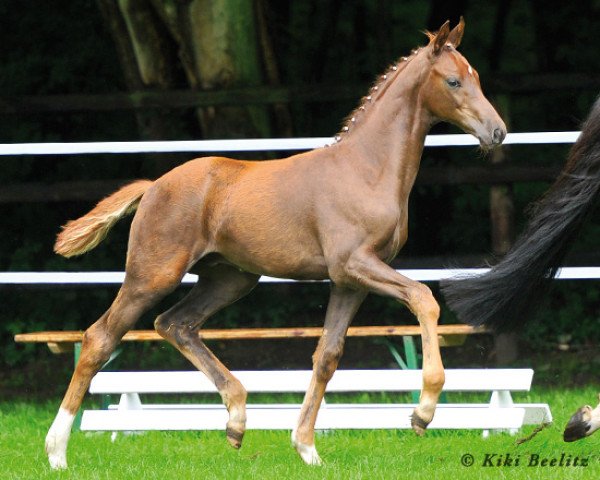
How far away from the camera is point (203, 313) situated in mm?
5879

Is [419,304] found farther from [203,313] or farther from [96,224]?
[96,224]

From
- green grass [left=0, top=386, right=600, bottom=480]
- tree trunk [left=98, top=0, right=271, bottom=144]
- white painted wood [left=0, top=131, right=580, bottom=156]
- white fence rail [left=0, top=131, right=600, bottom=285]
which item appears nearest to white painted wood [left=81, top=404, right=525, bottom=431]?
green grass [left=0, top=386, right=600, bottom=480]

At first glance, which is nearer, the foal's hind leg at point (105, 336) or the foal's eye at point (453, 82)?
the foal's eye at point (453, 82)

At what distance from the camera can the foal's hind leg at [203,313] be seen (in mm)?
5766

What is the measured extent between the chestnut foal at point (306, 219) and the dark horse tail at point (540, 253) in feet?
1.51

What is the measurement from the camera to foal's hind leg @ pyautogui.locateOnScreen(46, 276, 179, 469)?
563 cm

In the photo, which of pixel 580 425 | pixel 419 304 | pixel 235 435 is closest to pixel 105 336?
pixel 235 435

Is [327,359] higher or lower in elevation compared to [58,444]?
higher

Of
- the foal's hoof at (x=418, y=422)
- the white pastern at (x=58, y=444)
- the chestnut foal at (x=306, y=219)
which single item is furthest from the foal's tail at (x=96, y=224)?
the foal's hoof at (x=418, y=422)

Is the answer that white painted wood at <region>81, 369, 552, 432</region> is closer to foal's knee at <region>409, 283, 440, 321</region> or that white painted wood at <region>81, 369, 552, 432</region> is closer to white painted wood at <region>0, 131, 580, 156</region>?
foal's knee at <region>409, 283, 440, 321</region>

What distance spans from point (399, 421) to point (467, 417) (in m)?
0.37

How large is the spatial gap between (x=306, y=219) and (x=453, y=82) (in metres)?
0.91

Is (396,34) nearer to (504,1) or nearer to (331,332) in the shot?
(504,1)

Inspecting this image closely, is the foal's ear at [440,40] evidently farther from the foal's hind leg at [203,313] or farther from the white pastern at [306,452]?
the white pastern at [306,452]
